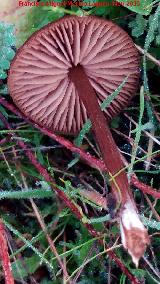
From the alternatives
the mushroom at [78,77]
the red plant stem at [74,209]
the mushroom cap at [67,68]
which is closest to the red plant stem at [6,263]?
the red plant stem at [74,209]

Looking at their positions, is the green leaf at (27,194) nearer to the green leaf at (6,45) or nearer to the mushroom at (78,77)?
the mushroom at (78,77)

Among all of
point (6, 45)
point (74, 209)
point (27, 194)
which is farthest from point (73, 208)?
point (6, 45)

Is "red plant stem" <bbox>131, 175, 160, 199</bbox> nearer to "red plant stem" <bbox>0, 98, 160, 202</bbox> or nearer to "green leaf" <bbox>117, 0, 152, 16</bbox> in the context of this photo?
"red plant stem" <bbox>0, 98, 160, 202</bbox>

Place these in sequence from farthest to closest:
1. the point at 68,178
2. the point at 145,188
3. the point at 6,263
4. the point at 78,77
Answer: the point at 68,178
the point at 78,77
the point at 145,188
the point at 6,263

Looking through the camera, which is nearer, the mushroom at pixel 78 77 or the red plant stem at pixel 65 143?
the mushroom at pixel 78 77

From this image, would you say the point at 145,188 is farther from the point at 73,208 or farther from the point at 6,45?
the point at 6,45

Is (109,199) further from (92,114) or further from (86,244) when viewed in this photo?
(92,114)
